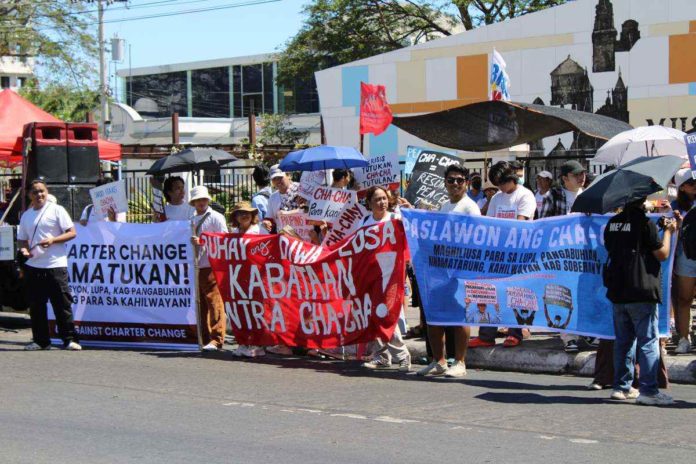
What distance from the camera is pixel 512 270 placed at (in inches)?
401

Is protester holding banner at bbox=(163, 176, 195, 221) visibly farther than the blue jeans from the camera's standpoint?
Yes

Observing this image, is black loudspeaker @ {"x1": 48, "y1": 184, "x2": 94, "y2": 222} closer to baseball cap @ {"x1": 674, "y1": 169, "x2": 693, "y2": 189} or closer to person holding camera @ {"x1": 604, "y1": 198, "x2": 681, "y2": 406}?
baseball cap @ {"x1": 674, "y1": 169, "x2": 693, "y2": 189}

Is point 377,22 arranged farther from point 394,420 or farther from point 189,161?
point 394,420

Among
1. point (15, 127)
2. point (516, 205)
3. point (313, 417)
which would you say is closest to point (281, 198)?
point (516, 205)

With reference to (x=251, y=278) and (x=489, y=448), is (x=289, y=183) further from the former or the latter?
(x=489, y=448)

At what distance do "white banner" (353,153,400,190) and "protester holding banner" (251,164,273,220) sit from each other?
5.00 feet

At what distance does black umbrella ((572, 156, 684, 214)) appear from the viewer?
8320mm

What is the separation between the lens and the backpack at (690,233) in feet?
33.2

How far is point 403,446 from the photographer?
7.10m

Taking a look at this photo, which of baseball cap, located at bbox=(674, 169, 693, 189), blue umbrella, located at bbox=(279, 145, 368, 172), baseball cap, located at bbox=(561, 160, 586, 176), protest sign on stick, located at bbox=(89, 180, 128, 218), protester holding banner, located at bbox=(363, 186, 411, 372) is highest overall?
blue umbrella, located at bbox=(279, 145, 368, 172)

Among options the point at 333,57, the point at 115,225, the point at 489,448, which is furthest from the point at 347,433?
the point at 333,57

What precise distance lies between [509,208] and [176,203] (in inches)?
162

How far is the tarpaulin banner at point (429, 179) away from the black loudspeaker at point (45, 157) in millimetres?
5896

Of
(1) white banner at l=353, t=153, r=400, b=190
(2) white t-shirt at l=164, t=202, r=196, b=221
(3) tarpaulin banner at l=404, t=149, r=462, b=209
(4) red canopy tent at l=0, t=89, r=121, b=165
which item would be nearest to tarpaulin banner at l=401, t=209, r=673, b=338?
(3) tarpaulin banner at l=404, t=149, r=462, b=209
